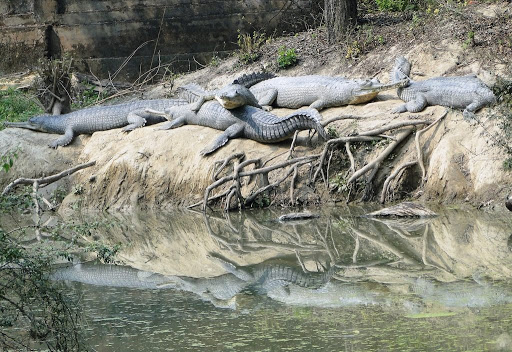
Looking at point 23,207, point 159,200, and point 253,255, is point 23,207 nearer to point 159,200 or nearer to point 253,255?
point 253,255

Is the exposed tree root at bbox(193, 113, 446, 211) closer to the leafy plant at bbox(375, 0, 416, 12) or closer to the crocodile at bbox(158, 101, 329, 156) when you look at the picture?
the crocodile at bbox(158, 101, 329, 156)

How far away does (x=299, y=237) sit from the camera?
8859 mm

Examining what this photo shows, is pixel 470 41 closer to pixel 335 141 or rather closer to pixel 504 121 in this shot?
pixel 504 121

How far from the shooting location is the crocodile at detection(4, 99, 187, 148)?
13.5m

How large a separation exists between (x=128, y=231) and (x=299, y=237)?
2.59 metres

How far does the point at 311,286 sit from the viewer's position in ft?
22.0

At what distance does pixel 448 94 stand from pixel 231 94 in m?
3.04

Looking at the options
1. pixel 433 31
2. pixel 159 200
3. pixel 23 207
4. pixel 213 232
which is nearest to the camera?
pixel 23 207

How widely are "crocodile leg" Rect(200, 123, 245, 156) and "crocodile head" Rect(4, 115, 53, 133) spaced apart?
357 centimetres

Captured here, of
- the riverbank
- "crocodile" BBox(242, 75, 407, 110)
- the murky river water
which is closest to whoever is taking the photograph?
the murky river water

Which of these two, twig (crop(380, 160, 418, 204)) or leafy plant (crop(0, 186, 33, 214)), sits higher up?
leafy plant (crop(0, 186, 33, 214))

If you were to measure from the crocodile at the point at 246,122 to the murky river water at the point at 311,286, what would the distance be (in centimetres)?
156

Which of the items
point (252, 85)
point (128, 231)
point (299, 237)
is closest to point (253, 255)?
point (299, 237)

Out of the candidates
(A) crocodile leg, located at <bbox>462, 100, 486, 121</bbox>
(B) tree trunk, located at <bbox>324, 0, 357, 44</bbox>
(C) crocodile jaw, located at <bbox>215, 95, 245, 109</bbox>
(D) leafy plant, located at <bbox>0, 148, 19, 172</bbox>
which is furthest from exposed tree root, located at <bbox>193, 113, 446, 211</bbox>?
(D) leafy plant, located at <bbox>0, 148, 19, 172</bbox>
